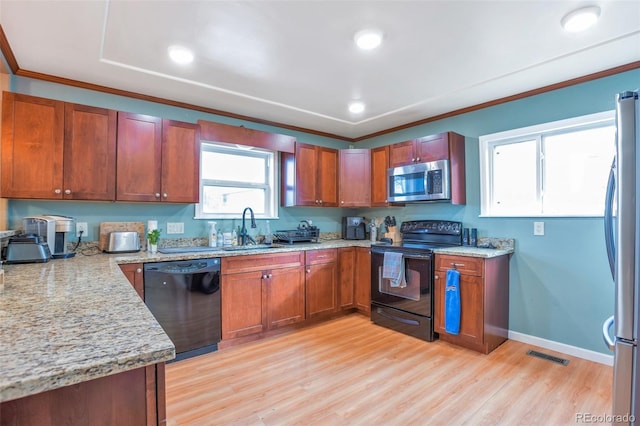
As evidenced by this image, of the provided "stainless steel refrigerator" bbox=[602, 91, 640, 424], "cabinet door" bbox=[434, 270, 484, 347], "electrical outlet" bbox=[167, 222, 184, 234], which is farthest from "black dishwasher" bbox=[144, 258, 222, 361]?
"stainless steel refrigerator" bbox=[602, 91, 640, 424]

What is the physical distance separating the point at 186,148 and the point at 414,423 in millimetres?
2893

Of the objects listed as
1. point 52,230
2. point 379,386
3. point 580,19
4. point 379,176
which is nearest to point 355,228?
point 379,176

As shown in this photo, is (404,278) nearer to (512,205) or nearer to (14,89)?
(512,205)

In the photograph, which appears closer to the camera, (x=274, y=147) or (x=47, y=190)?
(x=47, y=190)

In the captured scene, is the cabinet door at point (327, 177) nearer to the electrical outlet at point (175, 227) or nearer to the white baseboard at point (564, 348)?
the electrical outlet at point (175, 227)

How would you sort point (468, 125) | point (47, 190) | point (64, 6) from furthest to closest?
1. point (468, 125)
2. point (47, 190)
3. point (64, 6)

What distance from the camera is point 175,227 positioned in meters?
3.19

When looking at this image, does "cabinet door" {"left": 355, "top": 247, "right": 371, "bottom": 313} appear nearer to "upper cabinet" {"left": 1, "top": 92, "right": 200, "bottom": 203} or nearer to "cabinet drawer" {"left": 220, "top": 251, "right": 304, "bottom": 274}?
"cabinet drawer" {"left": 220, "top": 251, "right": 304, "bottom": 274}

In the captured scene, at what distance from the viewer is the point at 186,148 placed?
302 centimetres

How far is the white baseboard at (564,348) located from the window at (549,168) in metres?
1.16

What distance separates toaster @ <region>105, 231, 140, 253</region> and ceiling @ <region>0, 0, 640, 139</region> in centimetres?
134

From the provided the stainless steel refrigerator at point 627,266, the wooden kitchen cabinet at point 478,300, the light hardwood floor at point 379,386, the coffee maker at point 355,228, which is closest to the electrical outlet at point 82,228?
the light hardwood floor at point 379,386

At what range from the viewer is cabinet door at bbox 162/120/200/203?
2.90m

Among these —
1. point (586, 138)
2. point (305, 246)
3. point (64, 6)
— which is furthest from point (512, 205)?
point (64, 6)
